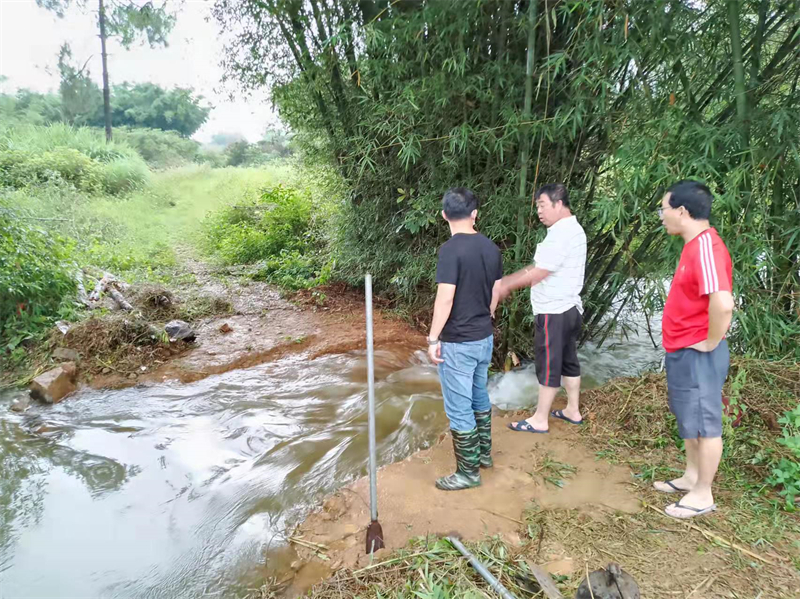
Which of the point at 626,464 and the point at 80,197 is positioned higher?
the point at 80,197

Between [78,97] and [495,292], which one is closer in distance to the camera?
[495,292]

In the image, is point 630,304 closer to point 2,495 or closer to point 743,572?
point 743,572

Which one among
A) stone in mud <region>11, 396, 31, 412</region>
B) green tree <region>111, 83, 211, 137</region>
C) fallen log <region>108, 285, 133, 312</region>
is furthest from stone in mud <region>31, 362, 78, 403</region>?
green tree <region>111, 83, 211, 137</region>

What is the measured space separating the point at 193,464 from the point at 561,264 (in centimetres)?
260

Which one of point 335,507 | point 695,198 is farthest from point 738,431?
point 335,507

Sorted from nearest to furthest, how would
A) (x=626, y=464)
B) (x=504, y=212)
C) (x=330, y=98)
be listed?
(x=626, y=464), (x=504, y=212), (x=330, y=98)

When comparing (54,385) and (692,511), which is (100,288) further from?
(692,511)

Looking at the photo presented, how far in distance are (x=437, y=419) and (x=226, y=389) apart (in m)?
1.86

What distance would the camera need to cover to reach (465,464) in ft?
7.81

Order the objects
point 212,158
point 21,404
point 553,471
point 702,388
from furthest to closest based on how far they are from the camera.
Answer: point 212,158, point 21,404, point 553,471, point 702,388

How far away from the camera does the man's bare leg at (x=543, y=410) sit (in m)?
2.85

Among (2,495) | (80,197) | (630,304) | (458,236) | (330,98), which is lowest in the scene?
(2,495)

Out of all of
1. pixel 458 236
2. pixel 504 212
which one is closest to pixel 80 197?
pixel 504 212

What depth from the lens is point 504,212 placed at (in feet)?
11.9
